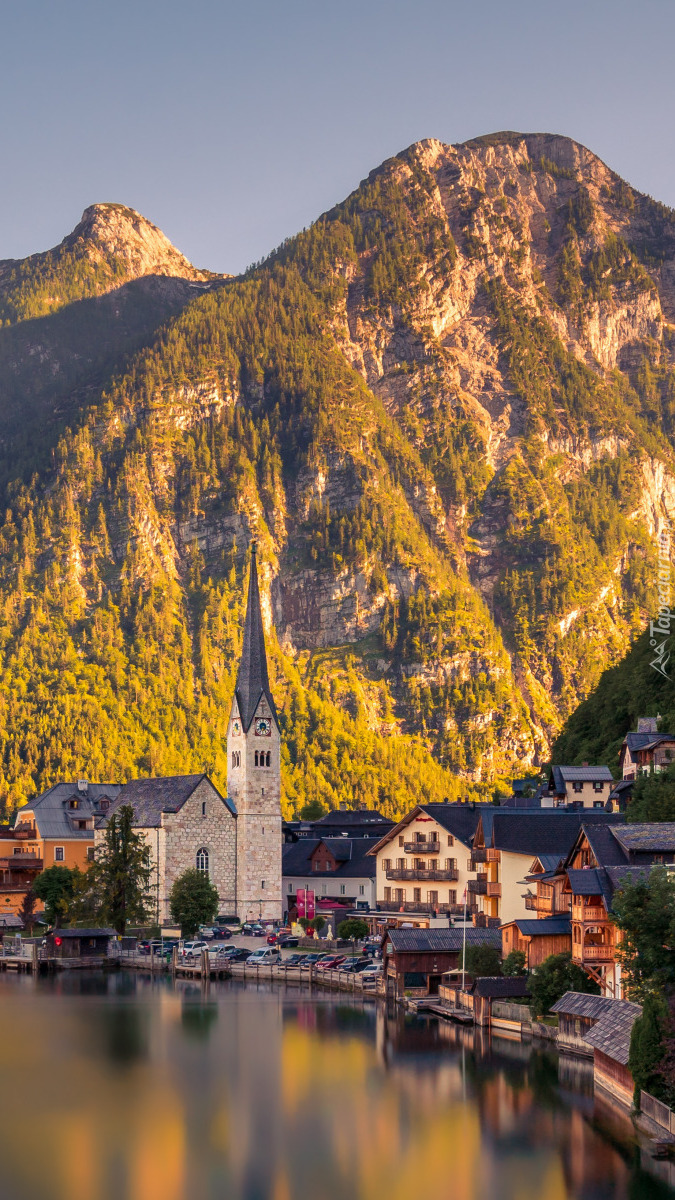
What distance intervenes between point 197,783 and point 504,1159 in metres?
86.0

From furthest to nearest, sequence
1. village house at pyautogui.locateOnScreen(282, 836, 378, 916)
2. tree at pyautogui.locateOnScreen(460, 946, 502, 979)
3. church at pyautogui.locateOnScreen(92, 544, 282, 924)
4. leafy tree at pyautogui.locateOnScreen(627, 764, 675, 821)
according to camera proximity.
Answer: church at pyautogui.locateOnScreen(92, 544, 282, 924) → village house at pyautogui.locateOnScreen(282, 836, 378, 916) → leafy tree at pyautogui.locateOnScreen(627, 764, 675, 821) → tree at pyautogui.locateOnScreen(460, 946, 502, 979)

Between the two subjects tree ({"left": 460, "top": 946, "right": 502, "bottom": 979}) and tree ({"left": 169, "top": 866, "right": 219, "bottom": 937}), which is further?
tree ({"left": 169, "top": 866, "right": 219, "bottom": 937})

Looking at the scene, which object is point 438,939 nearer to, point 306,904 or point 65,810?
point 306,904

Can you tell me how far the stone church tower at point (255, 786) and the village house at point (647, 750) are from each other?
3292cm

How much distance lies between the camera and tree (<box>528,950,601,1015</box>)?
2758 inches

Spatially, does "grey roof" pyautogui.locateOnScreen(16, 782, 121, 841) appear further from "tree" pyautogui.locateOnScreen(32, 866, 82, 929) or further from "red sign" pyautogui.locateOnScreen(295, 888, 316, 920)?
"red sign" pyautogui.locateOnScreen(295, 888, 316, 920)

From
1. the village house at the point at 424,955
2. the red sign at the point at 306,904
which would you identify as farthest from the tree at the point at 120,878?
the village house at the point at 424,955

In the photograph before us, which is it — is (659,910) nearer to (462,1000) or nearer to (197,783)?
(462,1000)

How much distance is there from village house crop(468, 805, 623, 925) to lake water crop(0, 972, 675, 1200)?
507 inches

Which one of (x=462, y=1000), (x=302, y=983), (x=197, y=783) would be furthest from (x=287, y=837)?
(x=462, y=1000)

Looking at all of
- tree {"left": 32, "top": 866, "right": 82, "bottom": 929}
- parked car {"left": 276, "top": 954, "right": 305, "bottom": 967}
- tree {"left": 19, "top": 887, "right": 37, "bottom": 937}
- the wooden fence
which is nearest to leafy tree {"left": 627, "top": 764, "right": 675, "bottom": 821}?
parked car {"left": 276, "top": 954, "right": 305, "bottom": 967}

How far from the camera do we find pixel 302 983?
99.4 m

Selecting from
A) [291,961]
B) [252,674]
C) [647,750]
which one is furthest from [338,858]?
[647,750]

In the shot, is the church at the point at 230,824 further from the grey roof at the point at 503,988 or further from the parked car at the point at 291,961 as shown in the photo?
the grey roof at the point at 503,988
